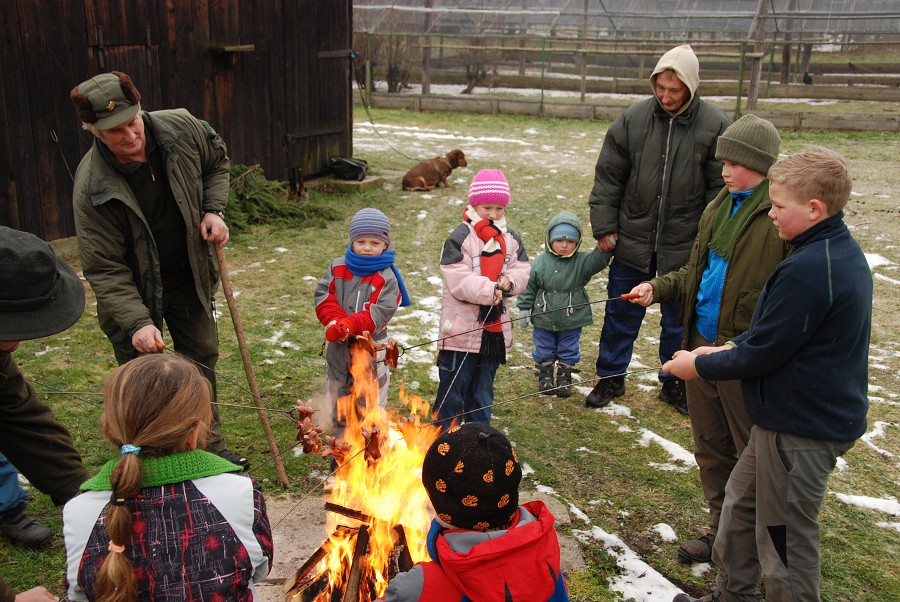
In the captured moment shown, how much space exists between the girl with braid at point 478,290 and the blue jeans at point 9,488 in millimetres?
2341

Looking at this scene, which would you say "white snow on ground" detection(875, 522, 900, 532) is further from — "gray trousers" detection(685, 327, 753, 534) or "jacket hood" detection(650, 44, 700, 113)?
"jacket hood" detection(650, 44, 700, 113)

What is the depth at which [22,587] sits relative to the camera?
3.65 meters

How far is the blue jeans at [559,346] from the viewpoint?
19.8ft

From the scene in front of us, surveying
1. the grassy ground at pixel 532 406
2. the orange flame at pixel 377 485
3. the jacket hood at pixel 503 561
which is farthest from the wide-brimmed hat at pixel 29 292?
the jacket hood at pixel 503 561

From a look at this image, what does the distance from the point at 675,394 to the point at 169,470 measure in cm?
433

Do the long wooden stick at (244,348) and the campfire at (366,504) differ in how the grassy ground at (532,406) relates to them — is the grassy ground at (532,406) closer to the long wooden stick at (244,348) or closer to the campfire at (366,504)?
the long wooden stick at (244,348)

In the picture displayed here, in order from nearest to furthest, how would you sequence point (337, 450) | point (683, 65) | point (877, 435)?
point (337, 450) < point (683, 65) < point (877, 435)

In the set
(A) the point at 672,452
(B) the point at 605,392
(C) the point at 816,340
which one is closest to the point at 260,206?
(B) the point at 605,392

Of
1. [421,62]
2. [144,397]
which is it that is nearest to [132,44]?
[144,397]

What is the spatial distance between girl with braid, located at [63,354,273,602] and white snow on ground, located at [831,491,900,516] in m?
3.69

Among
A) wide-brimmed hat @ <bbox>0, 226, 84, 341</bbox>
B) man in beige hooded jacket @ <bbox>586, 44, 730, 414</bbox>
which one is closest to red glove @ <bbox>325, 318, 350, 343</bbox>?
wide-brimmed hat @ <bbox>0, 226, 84, 341</bbox>

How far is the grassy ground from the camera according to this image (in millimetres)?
4008

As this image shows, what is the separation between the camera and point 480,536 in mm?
2365

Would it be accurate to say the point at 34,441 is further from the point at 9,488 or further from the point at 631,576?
the point at 631,576
